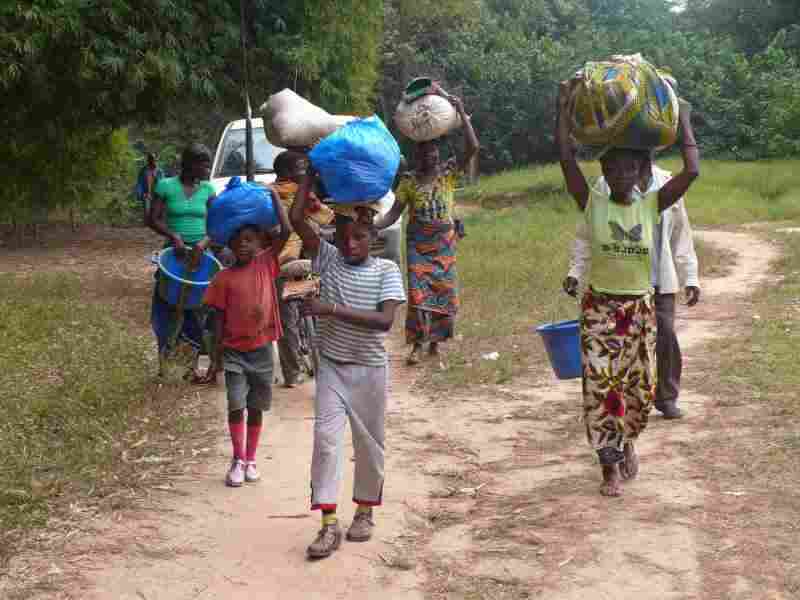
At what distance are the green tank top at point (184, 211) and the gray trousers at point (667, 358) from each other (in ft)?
10.8

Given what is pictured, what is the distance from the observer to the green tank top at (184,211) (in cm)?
846

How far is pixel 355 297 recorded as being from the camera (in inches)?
196

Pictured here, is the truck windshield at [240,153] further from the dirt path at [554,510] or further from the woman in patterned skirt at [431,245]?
the dirt path at [554,510]

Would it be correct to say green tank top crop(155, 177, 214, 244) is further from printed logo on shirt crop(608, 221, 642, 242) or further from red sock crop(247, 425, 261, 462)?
printed logo on shirt crop(608, 221, 642, 242)

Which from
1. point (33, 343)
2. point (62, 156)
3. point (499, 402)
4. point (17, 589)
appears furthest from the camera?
point (62, 156)

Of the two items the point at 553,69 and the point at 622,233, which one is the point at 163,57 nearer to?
the point at 622,233

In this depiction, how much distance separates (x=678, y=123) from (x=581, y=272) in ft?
2.76

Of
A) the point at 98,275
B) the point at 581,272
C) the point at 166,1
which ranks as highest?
the point at 166,1

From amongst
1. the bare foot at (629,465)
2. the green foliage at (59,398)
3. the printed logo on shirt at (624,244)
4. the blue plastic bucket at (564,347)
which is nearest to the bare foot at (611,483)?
the bare foot at (629,465)

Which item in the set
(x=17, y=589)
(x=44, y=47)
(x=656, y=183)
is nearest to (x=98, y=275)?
(x=44, y=47)

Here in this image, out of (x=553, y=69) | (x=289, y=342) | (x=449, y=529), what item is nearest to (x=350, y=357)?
(x=449, y=529)

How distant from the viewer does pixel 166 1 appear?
14.1 meters

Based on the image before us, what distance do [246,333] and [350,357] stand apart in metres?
1.13

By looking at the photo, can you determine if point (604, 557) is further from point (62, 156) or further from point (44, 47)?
point (62, 156)
